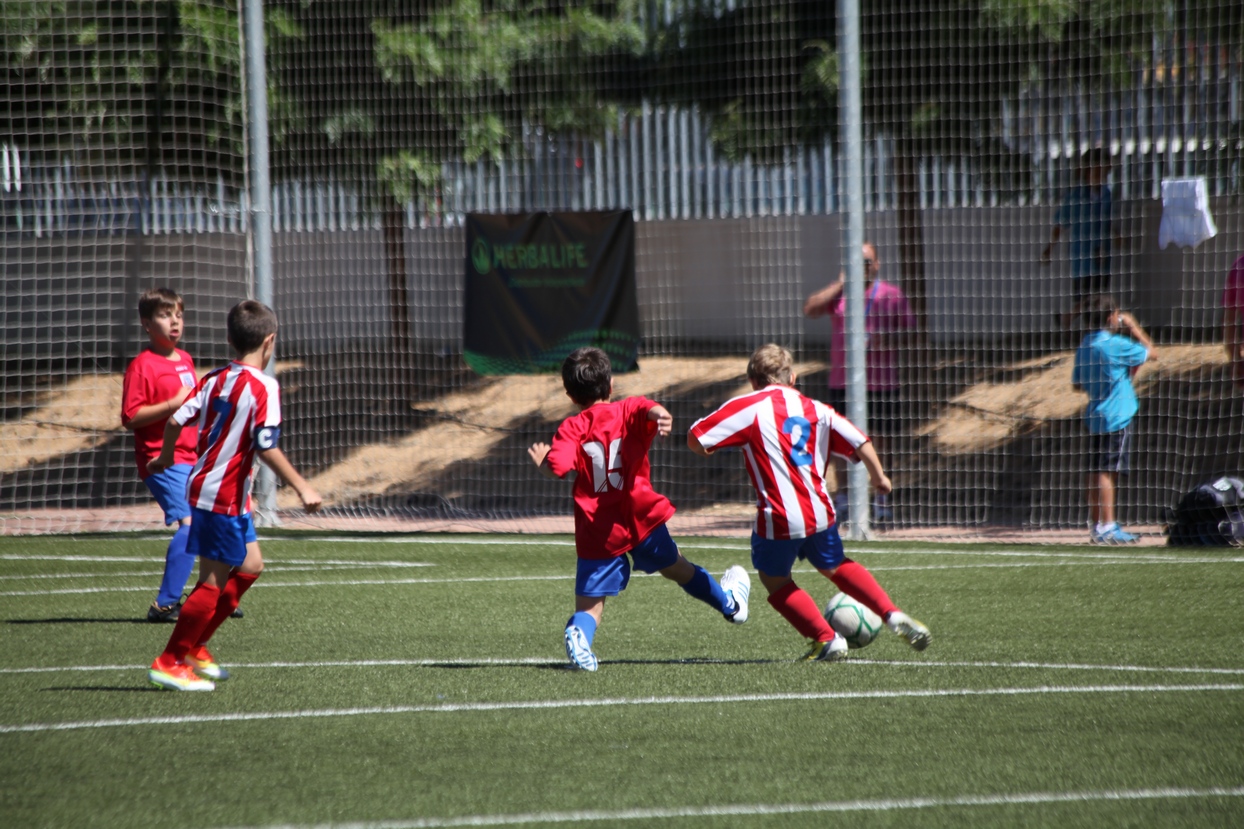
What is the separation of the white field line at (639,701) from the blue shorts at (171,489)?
2536 mm

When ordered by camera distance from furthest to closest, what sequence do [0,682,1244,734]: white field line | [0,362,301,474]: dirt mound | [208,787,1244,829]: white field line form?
1. [0,362,301,474]: dirt mound
2. [0,682,1244,734]: white field line
3. [208,787,1244,829]: white field line

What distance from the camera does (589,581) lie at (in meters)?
5.61

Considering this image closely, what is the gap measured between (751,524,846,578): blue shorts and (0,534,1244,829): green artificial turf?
0.41 meters

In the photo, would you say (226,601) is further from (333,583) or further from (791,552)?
(333,583)

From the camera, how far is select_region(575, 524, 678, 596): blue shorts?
5617 millimetres

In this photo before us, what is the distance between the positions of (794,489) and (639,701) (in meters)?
1.23

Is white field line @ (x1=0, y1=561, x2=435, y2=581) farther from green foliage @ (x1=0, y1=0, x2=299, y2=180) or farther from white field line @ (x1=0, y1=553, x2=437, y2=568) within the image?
green foliage @ (x1=0, y1=0, x2=299, y2=180)

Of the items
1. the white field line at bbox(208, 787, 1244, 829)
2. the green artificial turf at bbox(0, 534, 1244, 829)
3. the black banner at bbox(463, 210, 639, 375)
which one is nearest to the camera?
the white field line at bbox(208, 787, 1244, 829)

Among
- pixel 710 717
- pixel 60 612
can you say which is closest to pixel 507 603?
pixel 60 612

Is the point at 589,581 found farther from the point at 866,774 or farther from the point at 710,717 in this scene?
the point at 866,774

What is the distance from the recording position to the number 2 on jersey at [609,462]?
18.4 feet

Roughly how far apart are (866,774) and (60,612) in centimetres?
530

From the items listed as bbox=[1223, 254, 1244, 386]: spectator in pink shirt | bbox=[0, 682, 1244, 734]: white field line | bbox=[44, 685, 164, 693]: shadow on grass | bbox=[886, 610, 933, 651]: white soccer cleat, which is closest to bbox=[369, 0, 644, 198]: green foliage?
bbox=[1223, 254, 1244, 386]: spectator in pink shirt

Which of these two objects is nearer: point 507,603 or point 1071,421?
point 507,603
